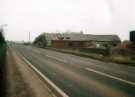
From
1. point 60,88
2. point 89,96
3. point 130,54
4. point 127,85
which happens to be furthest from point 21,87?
point 130,54

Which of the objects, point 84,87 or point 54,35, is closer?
point 84,87

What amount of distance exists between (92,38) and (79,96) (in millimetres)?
96044

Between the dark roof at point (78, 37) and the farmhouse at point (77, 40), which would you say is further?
the dark roof at point (78, 37)

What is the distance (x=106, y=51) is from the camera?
3491 cm

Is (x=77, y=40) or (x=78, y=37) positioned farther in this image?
(x=78, y=37)

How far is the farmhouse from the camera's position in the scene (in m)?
97.6

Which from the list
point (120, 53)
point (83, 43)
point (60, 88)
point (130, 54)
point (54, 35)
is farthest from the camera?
point (54, 35)

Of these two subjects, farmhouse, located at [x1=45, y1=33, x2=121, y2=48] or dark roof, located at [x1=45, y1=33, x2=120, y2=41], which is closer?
farmhouse, located at [x1=45, y1=33, x2=121, y2=48]

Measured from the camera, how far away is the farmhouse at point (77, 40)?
97.6m

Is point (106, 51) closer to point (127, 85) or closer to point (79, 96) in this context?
point (127, 85)

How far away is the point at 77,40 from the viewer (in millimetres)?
99125

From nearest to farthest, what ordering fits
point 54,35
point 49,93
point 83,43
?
point 49,93, point 83,43, point 54,35

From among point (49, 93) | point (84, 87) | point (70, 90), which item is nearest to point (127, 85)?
point (84, 87)

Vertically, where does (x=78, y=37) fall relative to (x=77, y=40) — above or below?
above
